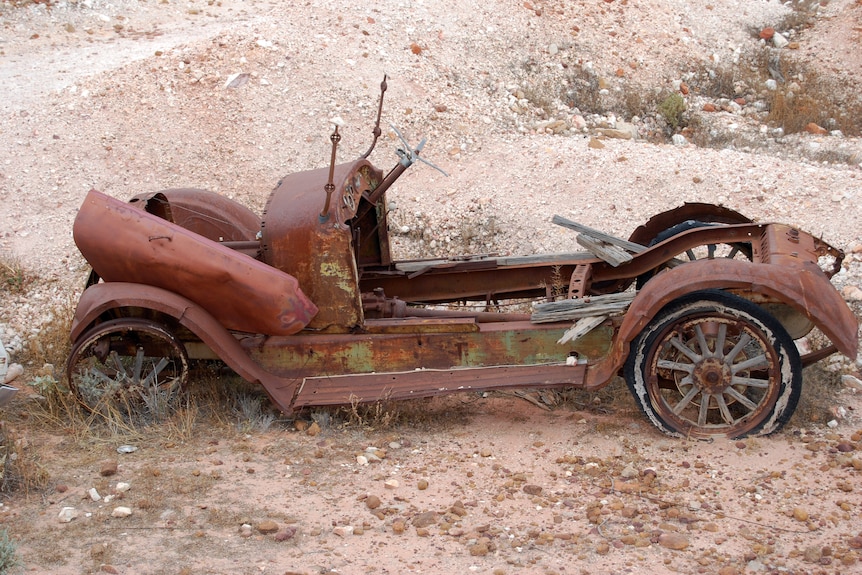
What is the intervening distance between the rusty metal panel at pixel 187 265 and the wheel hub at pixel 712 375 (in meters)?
2.24

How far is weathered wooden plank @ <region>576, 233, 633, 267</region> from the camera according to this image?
5926mm

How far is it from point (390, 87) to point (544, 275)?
4885 mm

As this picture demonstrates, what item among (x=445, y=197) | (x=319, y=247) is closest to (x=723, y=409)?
(x=319, y=247)

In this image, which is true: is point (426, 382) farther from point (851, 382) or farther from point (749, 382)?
point (851, 382)

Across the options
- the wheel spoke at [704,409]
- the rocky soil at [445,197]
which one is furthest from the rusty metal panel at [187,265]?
the wheel spoke at [704,409]

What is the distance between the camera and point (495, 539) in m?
4.20

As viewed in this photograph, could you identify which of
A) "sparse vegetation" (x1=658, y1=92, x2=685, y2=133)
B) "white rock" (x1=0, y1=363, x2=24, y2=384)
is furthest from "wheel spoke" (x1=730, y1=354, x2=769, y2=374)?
"sparse vegetation" (x1=658, y1=92, x2=685, y2=133)

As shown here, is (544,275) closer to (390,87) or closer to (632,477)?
(632,477)

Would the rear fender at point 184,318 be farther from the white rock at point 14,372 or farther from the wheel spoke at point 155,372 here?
the white rock at point 14,372

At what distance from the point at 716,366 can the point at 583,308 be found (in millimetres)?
810

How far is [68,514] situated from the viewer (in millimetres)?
4391

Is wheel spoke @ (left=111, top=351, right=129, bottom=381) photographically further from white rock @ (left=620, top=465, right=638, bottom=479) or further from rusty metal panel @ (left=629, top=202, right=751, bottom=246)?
rusty metal panel @ (left=629, top=202, right=751, bottom=246)

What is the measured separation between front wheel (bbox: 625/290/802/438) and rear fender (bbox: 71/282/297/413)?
6.93 ft

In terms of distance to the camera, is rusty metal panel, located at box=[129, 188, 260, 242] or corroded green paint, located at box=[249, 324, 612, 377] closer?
corroded green paint, located at box=[249, 324, 612, 377]
